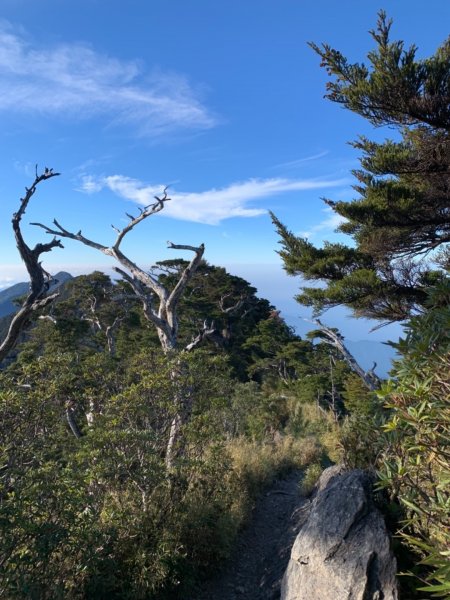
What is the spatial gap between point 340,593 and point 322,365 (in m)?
15.7

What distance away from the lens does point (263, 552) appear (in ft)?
16.8

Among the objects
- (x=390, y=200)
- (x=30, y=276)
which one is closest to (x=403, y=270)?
(x=390, y=200)

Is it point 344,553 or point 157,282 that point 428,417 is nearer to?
point 344,553

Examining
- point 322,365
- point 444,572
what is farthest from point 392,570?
point 322,365

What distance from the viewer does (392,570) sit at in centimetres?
268

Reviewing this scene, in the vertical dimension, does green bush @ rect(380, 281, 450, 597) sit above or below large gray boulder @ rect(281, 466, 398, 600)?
above

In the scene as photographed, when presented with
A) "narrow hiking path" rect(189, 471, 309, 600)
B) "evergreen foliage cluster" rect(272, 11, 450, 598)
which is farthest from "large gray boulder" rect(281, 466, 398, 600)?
"narrow hiking path" rect(189, 471, 309, 600)

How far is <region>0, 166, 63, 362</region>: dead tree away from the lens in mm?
4852

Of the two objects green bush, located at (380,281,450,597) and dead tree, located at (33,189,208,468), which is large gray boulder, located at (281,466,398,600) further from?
dead tree, located at (33,189,208,468)

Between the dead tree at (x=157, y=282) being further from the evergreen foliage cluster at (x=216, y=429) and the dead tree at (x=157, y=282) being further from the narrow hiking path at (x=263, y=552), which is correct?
the narrow hiking path at (x=263, y=552)

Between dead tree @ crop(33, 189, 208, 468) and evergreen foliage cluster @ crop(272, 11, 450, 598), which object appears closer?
evergreen foliage cluster @ crop(272, 11, 450, 598)

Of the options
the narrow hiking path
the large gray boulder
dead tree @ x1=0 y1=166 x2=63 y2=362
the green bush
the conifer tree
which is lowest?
the narrow hiking path

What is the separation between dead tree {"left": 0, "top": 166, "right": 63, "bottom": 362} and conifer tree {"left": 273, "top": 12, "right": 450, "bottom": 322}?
4.80m

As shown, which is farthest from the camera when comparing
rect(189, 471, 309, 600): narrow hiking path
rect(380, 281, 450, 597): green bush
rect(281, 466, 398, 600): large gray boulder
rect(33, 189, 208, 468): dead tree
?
rect(33, 189, 208, 468): dead tree
